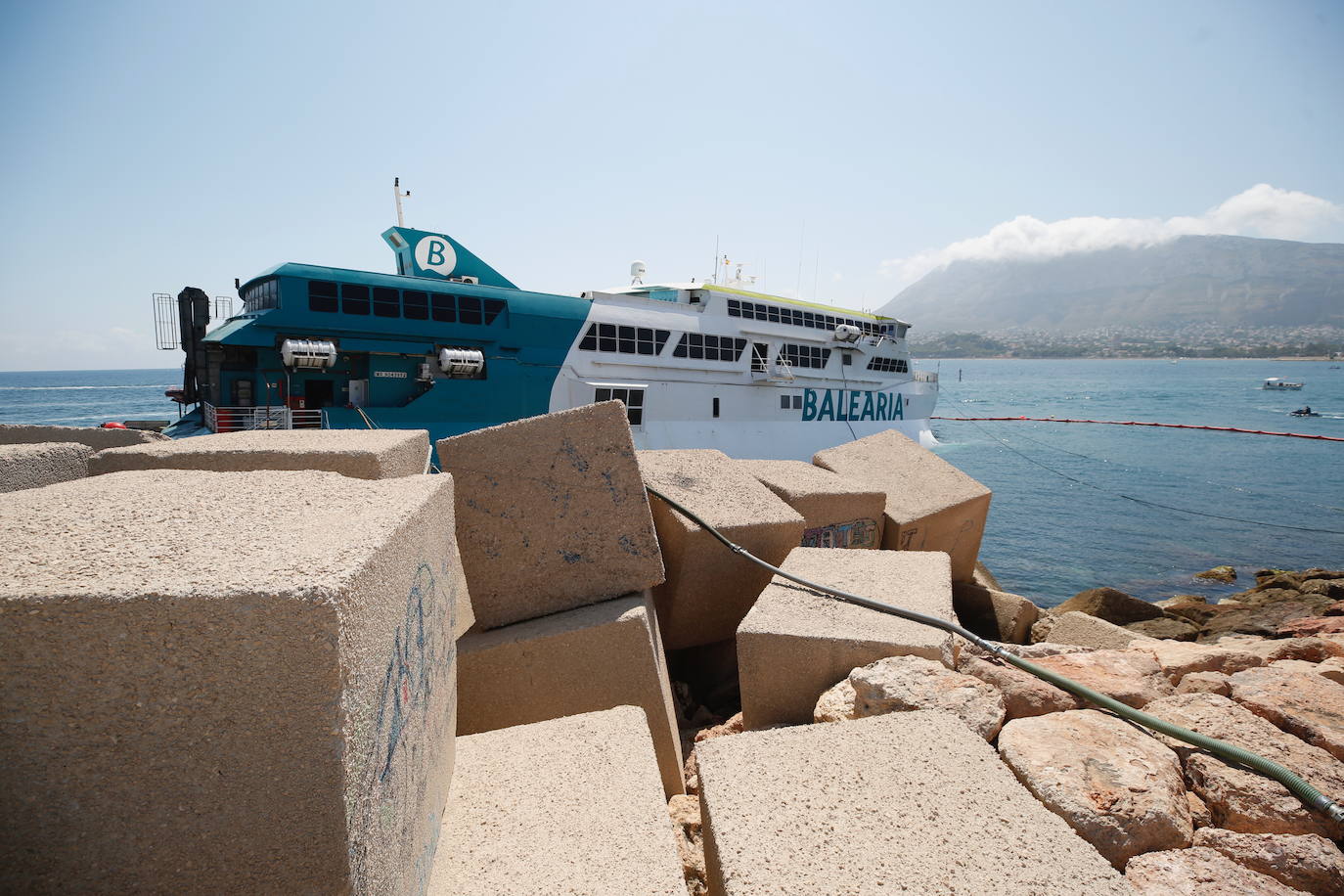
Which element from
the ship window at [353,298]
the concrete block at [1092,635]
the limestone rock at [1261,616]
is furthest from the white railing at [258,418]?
the limestone rock at [1261,616]

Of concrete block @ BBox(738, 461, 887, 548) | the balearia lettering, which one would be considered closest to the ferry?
the balearia lettering

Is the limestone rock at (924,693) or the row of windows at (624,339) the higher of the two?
the row of windows at (624,339)

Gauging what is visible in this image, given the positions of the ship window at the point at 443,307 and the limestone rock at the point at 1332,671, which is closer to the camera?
the limestone rock at the point at 1332,671

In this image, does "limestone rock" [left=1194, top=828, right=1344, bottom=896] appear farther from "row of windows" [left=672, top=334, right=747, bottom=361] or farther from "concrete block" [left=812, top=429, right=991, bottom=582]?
"row of windows" [left=672, top=334, right=747, bottom=361]

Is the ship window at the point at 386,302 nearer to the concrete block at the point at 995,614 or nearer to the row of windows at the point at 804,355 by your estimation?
the row of windows at the point at 804,355

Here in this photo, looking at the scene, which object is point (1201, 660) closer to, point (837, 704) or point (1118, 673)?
point (1118, 673)

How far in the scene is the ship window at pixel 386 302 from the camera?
14.5 metres

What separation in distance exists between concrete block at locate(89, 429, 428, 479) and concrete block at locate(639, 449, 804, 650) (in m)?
1.71

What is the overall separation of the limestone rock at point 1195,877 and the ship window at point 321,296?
1493 centimetres

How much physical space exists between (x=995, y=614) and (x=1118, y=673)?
3344mm

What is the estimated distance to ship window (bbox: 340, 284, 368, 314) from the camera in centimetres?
1413

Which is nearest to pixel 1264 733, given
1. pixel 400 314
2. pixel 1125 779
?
pixel 1125 779

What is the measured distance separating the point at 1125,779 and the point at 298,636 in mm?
2353

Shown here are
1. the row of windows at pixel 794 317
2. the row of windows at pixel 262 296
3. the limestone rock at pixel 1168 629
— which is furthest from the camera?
the row of windows at pixel 794 317
